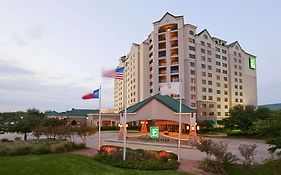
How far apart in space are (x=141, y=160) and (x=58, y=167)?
7.05 meters

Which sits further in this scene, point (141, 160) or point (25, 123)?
point (25, 123)

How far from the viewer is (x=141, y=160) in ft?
77.7

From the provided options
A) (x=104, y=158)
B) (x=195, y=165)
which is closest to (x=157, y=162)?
(x=195, y=165)

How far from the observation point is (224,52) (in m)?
93.4

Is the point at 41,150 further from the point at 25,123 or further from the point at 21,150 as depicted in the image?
the point at 25,123

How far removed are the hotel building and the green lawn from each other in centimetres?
5408

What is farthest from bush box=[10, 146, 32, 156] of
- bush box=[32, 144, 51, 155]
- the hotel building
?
the hotel building

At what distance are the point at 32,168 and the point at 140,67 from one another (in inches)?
2965

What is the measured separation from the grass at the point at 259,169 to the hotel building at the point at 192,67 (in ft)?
176

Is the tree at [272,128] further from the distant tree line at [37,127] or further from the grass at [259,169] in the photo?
the distant tree line at [37,127]

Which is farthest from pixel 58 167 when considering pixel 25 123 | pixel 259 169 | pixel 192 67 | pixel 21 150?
pixel 192 67

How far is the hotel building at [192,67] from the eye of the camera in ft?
269

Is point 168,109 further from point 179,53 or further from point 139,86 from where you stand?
point 139,86

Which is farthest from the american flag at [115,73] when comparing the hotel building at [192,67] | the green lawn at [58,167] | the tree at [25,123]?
the hotel building at [192,67]
